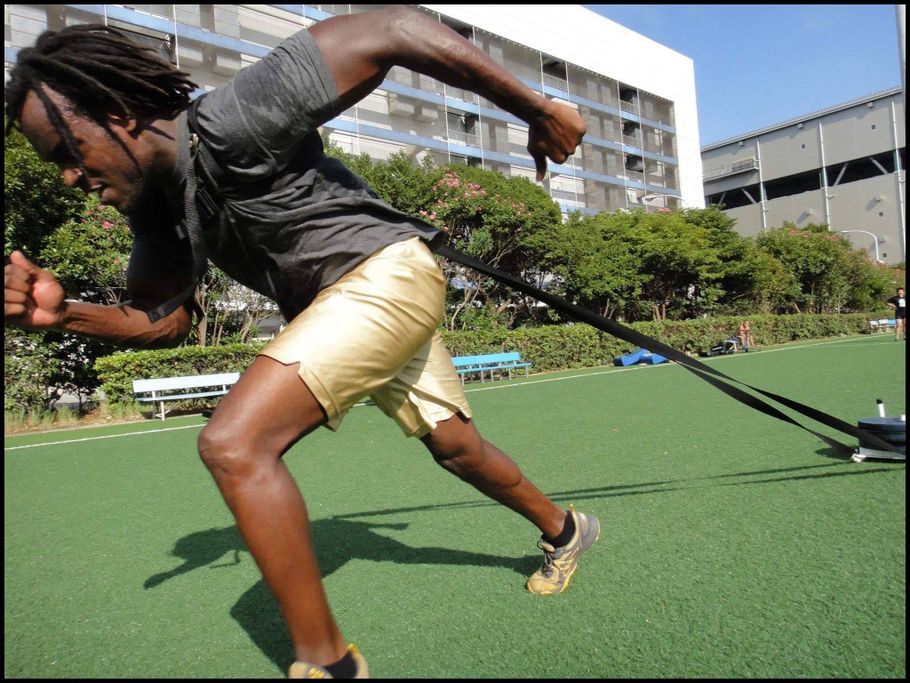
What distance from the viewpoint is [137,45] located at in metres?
1.68

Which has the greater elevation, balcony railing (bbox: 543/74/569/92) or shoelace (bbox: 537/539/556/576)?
balcony railing (bbox: 543/74/569/92)

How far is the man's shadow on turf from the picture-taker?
2.19 meters

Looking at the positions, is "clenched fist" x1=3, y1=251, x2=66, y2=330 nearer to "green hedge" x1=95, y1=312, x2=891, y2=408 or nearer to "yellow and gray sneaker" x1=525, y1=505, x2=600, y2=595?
"yellow and gray sneaker" x1=525, y1=505, x2=600, y2=595

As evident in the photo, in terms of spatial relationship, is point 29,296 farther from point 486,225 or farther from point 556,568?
point 486,225

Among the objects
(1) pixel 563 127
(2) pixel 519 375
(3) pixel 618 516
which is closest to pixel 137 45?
(1) pixel 563 127

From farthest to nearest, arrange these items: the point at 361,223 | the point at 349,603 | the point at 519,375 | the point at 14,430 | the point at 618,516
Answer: the point at 519,375 → the point at 14,430 → the point at 618,516 → the point at 349,603 → the point at 361,223

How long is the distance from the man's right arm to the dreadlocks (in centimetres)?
36

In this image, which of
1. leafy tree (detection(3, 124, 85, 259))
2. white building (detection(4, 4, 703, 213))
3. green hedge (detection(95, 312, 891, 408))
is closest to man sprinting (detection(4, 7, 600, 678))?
green hedge (detection(95, 312, 891, 408))

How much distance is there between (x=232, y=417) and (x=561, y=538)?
4.52 ft

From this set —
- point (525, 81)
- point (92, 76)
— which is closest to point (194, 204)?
point (92, 76)

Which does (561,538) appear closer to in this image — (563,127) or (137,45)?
(563,127)

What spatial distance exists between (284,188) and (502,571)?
172 cm

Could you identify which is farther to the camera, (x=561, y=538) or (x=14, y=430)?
(x=14, y=430)

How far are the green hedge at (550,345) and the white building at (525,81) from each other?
31.6 feet
